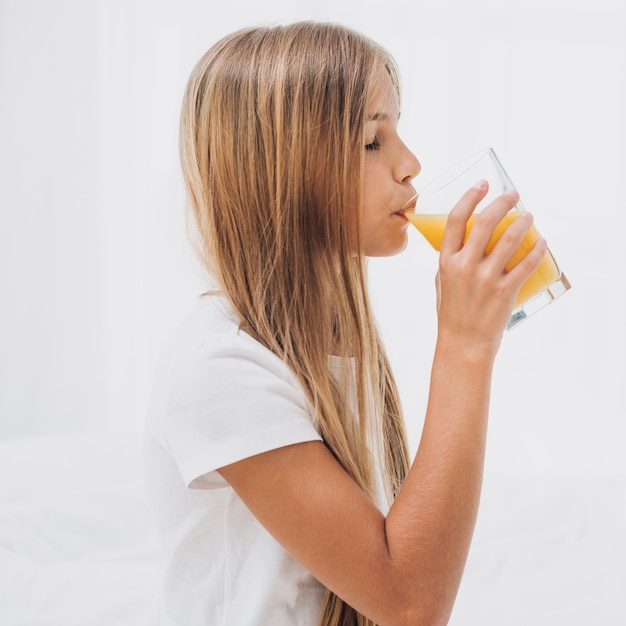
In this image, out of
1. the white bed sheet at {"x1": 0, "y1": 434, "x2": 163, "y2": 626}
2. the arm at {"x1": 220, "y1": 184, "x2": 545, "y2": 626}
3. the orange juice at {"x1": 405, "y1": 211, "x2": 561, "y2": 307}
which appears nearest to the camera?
the arm at {"x1": 220, "y1": 184, "x2": 545, "y2": 626}

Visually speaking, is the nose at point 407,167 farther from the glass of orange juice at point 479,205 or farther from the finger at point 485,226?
the finger at point 485,226

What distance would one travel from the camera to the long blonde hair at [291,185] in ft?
2.98

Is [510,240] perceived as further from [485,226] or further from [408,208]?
[408,208]

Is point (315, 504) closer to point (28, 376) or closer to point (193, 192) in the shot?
point (193, 192)

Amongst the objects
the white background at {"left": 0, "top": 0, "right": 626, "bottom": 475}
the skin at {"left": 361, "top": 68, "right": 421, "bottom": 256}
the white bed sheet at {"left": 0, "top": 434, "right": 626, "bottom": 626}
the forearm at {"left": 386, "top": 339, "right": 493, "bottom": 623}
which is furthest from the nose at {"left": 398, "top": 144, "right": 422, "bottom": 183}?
the white background at {"left": 0, "top": 0, "right": 626, "bottom": 475}

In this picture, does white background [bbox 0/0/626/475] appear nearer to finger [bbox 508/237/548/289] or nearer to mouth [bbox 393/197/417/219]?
mouth [bbox 393/197/417/219]

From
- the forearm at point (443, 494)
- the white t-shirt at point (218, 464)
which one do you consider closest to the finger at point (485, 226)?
the forearm at point (443, 494)

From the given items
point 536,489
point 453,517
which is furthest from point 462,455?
point 536,489

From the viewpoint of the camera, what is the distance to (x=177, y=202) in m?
2.40

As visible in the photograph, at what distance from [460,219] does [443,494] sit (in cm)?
28

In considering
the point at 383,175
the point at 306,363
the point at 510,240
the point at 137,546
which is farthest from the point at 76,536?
the point at 510,240

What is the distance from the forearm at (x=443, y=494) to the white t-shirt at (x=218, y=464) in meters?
0.11

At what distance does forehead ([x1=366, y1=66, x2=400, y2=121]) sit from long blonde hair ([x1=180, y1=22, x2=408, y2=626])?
0.01 metres

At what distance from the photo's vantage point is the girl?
2.52 feet
